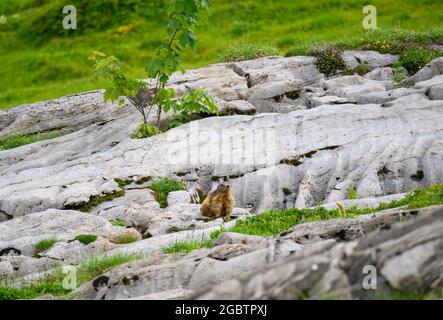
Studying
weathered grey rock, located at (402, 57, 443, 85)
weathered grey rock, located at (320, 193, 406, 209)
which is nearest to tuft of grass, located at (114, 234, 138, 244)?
weathered grey rock, located at (320, 193, 406, 209)

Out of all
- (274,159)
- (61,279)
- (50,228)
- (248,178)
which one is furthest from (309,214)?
(50,228)

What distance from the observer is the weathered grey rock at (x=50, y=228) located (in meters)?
19.5

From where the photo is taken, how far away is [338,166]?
23.2 m

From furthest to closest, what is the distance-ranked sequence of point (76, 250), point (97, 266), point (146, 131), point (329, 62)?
point (329, 62)
point (146, 131)
point (76, 250)
point (97, 266)

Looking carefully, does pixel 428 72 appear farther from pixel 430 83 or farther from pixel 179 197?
pixel 179 197

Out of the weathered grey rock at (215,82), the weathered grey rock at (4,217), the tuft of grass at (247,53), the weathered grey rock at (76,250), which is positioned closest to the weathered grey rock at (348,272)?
the weathered grey rock at (76,250)

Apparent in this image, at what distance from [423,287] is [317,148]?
14.4m

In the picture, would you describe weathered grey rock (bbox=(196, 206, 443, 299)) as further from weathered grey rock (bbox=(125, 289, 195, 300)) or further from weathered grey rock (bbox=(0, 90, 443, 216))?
weathered grey rock (bbox=(0, 90, 443, 216))

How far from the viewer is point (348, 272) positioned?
974 centimetres

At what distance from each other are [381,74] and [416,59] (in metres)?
1.97

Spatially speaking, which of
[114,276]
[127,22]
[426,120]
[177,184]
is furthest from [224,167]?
[127,22]

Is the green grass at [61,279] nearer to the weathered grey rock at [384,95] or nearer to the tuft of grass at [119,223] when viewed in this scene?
the tuft of grass at [119,223]

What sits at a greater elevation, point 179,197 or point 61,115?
point 61,115

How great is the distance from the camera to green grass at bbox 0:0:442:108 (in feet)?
163
